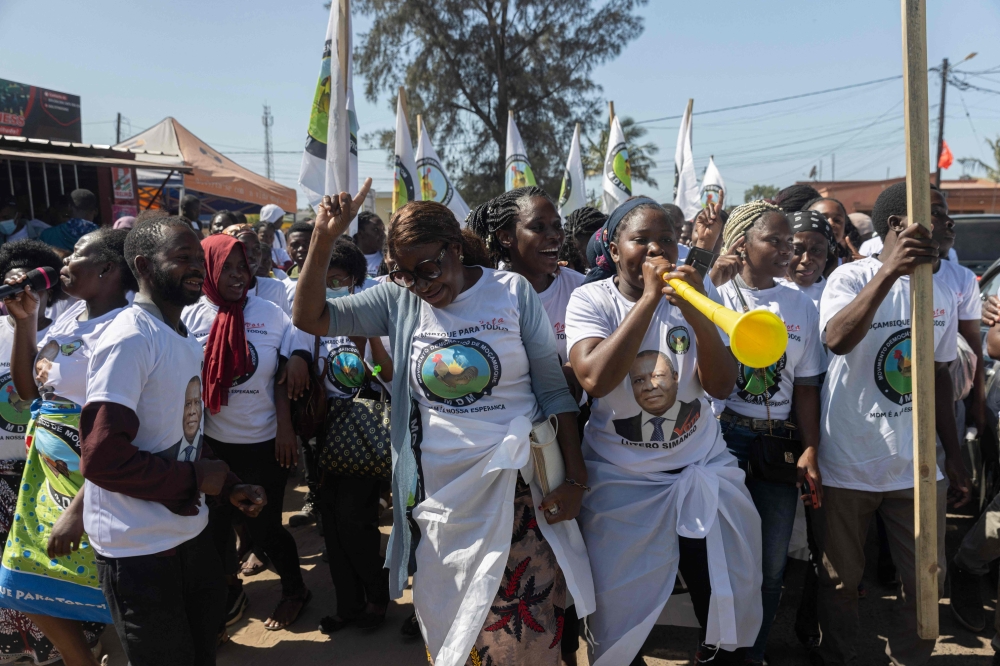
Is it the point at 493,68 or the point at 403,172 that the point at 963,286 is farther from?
the point at 493,68

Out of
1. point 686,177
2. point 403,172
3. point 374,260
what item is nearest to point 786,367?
point 374,260

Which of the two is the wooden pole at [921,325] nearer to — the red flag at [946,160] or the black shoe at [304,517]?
the black shoe at [304,517]

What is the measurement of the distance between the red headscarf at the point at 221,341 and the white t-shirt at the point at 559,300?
1.50 meters

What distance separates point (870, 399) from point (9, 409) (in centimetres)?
371

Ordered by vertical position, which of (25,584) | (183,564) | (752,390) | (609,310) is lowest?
(25,584)

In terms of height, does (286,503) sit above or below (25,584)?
below

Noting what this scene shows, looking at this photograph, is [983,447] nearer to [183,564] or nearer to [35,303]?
[183,564]

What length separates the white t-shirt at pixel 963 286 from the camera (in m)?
3.14

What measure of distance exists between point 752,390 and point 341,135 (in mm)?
2340

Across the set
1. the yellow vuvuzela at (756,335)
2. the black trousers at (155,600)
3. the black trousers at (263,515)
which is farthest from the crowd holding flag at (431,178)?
the yellow vuvuzela at (756,335)

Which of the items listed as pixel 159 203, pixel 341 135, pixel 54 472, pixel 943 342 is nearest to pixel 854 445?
pixel 943 342

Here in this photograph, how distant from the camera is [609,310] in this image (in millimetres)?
2486

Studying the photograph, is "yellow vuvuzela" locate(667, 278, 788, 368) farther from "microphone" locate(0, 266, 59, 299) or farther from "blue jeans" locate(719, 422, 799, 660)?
"microphone" locate(0, 266, 59, 299)

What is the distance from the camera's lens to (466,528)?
2.37m
